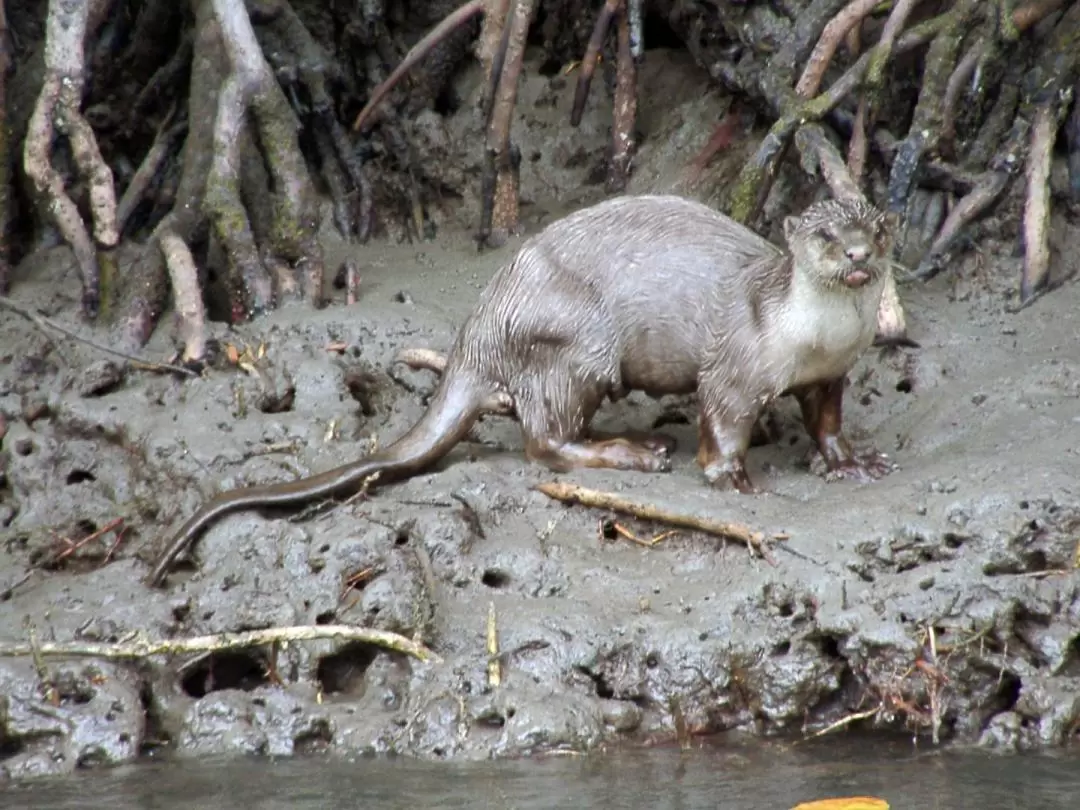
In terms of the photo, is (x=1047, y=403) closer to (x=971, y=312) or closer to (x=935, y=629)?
(x=971, y=312)

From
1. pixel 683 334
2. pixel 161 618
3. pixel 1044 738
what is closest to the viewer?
pixel 1044 738

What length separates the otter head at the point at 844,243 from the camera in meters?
5.10

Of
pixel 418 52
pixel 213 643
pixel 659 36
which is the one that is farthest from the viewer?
pixel 659 36

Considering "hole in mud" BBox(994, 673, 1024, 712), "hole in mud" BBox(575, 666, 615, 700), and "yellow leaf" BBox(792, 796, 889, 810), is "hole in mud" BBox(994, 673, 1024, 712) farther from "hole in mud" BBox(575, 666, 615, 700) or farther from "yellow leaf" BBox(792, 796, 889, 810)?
"hole in mud" BBox(575, 666, 615, 700)

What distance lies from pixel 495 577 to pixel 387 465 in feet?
1.97

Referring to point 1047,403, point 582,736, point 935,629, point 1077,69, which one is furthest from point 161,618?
point 1077,69

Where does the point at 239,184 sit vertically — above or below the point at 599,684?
above

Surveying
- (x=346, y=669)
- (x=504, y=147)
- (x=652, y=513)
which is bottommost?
(x=346, y=669)

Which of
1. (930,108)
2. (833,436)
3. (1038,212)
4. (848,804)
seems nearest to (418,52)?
(930,108)

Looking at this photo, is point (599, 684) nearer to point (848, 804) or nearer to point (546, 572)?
point (546, 572)

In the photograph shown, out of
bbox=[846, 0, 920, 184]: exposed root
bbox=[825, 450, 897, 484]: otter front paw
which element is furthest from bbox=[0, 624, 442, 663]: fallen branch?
bbox=[846, 0, 920, 184]: exposed root

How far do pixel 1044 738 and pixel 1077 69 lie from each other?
2.81 metres

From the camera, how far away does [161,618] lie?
5.06 meters

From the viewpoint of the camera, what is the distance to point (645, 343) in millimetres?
5531
